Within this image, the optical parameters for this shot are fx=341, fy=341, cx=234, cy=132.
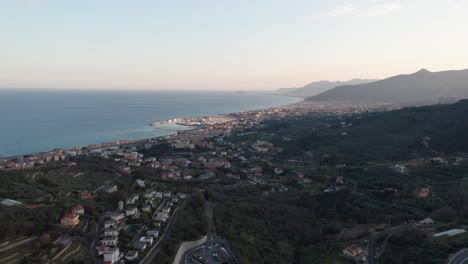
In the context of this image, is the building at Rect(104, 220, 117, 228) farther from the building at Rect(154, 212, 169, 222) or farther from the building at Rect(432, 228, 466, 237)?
the building at Rect(432, 228, 466, 237)

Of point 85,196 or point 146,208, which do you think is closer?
point 146,208

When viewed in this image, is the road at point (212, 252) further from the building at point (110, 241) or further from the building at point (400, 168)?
the building at point (400, 168)

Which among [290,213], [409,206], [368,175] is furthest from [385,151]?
[290,213]

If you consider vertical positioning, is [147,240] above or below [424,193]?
above

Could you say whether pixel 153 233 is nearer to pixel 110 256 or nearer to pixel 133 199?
pixel 110 256

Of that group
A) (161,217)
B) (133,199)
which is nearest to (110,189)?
(133,199)

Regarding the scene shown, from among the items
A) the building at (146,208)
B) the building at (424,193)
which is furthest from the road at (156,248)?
the building at (424,193)
